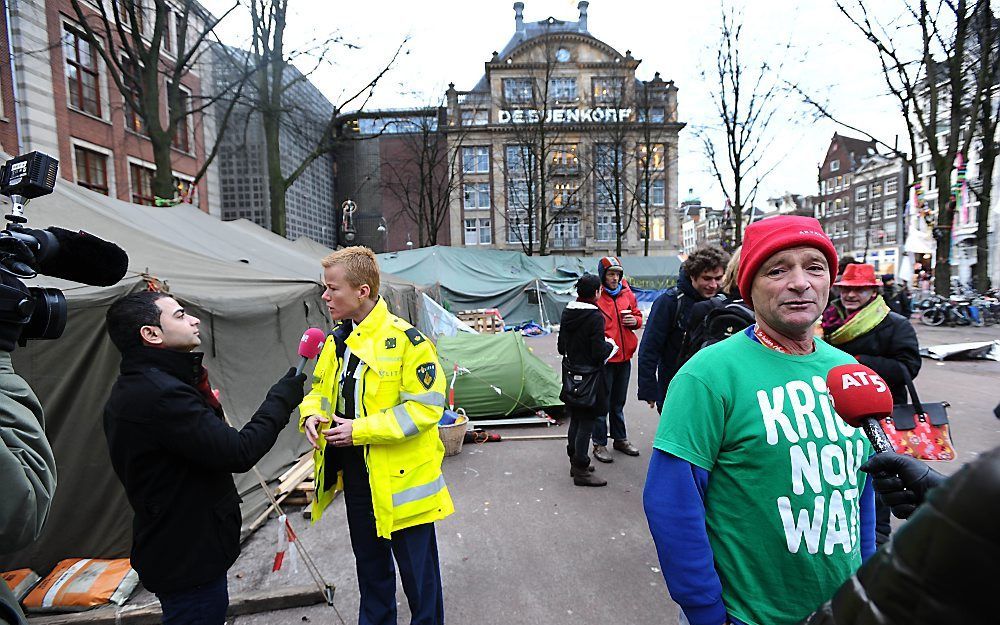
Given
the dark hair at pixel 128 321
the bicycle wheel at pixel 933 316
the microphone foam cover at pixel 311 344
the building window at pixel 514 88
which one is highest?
the building window at pixel 514 88

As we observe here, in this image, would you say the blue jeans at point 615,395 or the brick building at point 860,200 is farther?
the brick building at point 860,200

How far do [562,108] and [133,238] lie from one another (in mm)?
38552

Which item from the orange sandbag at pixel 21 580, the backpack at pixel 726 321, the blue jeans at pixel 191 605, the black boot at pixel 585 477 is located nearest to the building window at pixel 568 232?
the black boot at pixel 585 477

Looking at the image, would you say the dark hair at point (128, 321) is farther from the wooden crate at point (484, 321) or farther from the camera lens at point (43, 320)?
the wooden crate at point (484, 321)

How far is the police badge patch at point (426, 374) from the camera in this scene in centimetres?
Result: 239

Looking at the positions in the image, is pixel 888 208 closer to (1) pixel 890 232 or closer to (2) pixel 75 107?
(1) pixel 890 232

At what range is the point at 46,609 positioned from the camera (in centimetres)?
300

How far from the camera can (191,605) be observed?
2004 millimetres

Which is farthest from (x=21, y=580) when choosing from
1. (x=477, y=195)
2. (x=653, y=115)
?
(x=653, y=115)

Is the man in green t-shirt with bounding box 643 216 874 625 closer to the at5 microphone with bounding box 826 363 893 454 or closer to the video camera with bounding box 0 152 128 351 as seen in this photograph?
the at5 microphone with bounding box 826 363 893 454

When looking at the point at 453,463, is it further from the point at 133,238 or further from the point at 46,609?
the point at 133,238

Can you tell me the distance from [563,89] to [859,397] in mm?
43273

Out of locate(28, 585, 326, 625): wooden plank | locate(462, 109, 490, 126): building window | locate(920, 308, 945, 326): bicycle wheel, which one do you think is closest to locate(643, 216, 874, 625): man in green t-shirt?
locate(28, 585, 326, 625): wooden plank

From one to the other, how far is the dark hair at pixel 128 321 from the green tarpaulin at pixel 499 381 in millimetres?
4857
